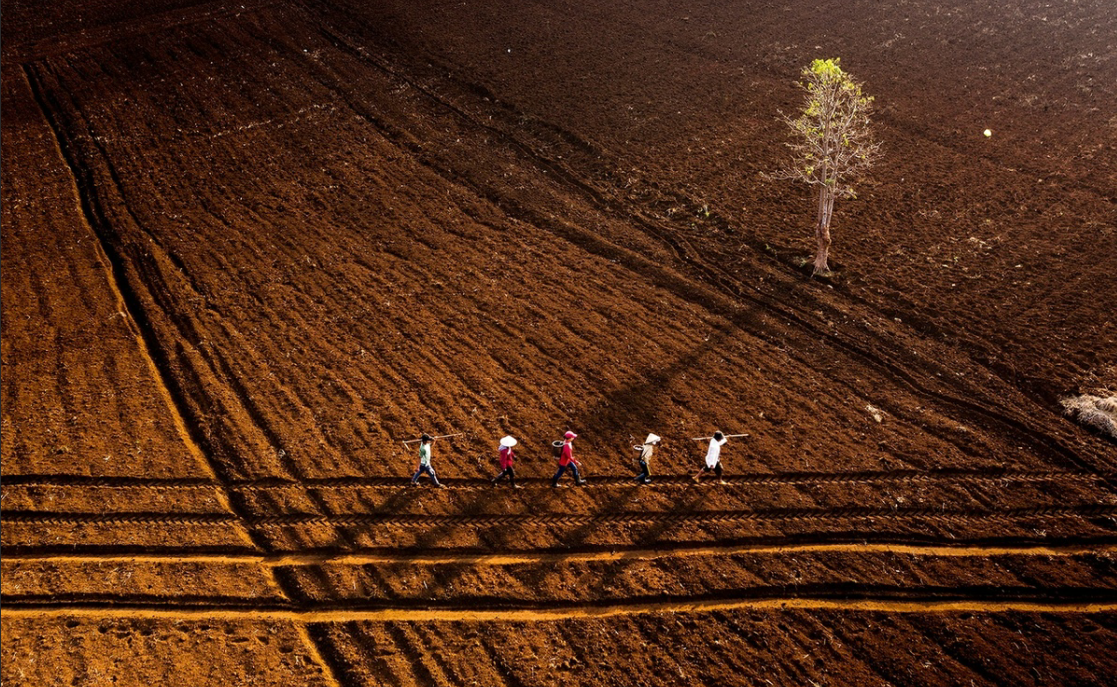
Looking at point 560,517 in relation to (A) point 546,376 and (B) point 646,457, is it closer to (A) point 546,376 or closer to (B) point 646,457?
(B) point 646,457

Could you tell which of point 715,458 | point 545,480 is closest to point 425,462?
point 545,480

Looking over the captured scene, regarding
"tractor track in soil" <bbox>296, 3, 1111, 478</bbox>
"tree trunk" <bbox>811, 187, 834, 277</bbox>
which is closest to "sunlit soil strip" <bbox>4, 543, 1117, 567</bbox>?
"tractor track in soil" <bbox>296, 3, 1111, 478</bbox>

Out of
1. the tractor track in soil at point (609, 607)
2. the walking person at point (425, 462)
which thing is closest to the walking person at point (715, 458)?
the tractor track in soil at point (609, 607)

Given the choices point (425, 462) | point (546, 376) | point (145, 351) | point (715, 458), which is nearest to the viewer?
point (425, 462)

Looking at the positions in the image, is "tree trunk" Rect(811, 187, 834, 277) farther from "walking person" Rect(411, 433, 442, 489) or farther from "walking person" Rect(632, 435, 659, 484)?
"walking person" Rect(411, 433, 442, 489)

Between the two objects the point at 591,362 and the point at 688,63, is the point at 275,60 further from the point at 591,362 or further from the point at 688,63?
the point at 591,362

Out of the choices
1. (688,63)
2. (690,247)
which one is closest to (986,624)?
(690,247)
